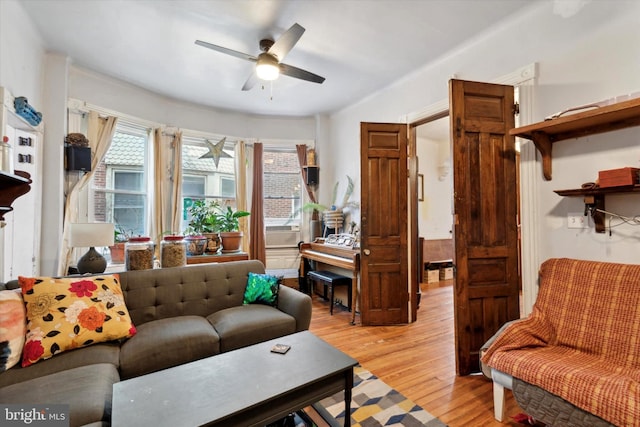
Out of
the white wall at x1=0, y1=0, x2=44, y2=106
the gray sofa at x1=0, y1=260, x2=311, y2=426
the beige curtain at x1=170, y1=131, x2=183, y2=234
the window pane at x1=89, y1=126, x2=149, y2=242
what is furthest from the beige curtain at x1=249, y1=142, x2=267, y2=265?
the white wall at x1=0, y1=0, x2=44, y2=106

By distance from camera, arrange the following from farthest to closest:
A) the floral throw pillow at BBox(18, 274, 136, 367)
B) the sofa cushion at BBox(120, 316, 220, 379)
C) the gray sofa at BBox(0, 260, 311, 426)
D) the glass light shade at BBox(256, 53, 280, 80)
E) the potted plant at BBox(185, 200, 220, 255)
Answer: the potted plant at BBox(185, 200, 220, 255), the glass light shade at BBox(256, 53, 280, 80), the sofa cushion at BBox(120, 316, 220, 379), the floral throw pillow at BBox(18, 274, 136, 367), the gray sofa at BBox(0, 260, 311, 426)

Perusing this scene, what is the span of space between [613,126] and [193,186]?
487 centimetres

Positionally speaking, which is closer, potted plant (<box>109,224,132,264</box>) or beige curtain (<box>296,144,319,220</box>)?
potted plant (<box>109,224,132,264</box>)

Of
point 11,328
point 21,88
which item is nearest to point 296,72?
point 21,88

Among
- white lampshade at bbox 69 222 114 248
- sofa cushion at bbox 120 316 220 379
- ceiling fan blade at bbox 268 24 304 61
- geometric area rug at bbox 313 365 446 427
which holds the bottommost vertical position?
geometric area rug at bbox 313 365 446 427

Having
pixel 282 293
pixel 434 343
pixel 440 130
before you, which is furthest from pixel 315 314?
pixel 440 130

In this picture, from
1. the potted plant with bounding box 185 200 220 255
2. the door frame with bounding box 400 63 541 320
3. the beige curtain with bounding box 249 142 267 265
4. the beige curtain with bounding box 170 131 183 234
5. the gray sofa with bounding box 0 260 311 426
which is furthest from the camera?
the beige curtain with bounding box 249 142 267 265

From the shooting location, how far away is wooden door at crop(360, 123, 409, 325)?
3.35m

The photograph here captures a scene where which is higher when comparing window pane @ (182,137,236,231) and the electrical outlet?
window pane @ (182,137,236,231)

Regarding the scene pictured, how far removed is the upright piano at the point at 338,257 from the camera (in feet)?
11.3

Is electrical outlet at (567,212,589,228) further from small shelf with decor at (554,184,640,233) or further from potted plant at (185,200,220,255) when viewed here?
potted plant at (185,200,220,255)

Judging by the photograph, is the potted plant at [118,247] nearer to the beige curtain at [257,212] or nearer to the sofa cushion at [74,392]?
the beige curtain at [257,212]

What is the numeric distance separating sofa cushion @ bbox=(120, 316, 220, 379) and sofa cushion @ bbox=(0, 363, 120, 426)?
0.80 feet

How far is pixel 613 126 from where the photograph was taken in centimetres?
194
